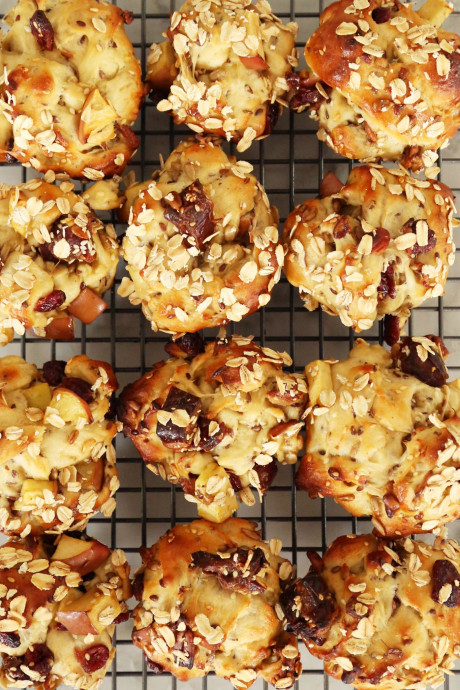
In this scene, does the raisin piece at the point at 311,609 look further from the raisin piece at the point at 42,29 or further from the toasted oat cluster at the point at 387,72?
the raisin piece at the point at 42,29

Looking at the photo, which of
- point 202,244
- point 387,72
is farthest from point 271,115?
point 202,244

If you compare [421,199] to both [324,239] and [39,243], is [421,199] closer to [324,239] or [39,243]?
[324,239]

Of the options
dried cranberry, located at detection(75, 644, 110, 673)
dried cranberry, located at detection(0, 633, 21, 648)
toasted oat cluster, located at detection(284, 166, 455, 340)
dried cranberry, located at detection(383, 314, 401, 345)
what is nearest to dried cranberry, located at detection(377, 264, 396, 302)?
toasted oat cluster, located at detection(284, 166, 455, 340)

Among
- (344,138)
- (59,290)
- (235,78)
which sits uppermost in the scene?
(235,78)

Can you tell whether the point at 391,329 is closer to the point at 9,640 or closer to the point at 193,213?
the point at 193,213

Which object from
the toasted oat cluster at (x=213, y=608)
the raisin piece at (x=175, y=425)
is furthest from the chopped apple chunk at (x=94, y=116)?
the toasted oat cluster at (x=213, y=608)

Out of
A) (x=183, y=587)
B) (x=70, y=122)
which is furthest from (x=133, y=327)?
(x=183, y=587)
